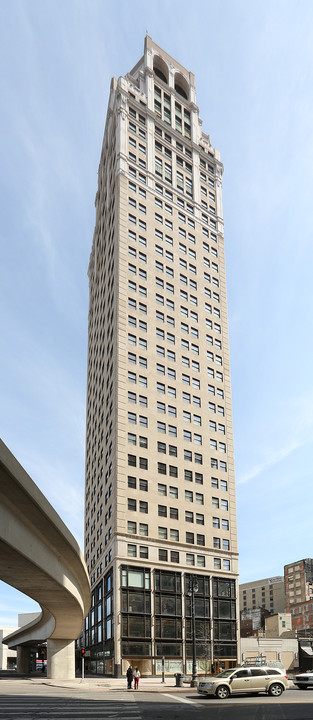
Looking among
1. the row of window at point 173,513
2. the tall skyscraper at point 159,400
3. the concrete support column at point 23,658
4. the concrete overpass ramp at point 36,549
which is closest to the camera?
the concrete overpass ramp at point 36,549

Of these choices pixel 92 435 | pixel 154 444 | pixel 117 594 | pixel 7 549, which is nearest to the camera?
pixel 7 549

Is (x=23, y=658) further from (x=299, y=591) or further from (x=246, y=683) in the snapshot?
(x=299, y=591)

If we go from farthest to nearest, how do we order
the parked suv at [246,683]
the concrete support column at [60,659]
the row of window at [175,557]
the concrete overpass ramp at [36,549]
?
the row of window at [175,557], the concrete support column at [60,659], the parked suv at [246,683], the concrete overpass ramp at [36,549]

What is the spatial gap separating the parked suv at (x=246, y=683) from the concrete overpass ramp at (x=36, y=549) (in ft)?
29.7

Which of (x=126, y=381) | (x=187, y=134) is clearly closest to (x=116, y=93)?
(x=187, y=134)

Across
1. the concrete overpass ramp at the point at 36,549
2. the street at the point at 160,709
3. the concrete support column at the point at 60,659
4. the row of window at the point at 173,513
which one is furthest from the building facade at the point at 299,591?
the street at the point at 160,709

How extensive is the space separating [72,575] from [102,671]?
33.4 m

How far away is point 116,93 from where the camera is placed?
8262 centimetres

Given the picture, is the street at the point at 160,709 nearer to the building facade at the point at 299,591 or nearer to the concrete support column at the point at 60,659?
the concrete support column at the point at 60,659

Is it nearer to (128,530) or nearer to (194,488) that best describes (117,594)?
(128,530)

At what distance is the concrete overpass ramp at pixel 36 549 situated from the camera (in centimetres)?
1827

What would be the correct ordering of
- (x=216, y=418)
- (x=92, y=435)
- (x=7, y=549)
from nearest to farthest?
(x=7, y=549) < (x=216, y=418) < (x=92, y=435)

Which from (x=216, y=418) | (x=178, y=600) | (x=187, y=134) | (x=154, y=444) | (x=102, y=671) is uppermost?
(x=187, y=134)

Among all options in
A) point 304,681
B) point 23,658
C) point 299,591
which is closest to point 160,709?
point 304,681
